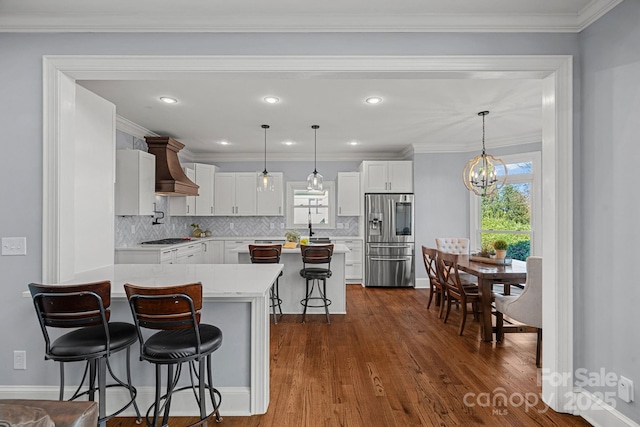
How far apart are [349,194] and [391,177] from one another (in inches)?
36.9

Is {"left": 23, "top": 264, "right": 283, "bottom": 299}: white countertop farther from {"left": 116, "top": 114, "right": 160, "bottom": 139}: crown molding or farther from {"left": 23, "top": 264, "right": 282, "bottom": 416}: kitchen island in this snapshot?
{"left": 116, "top": 114, "right": 160, "bottom": 139}: crown molding

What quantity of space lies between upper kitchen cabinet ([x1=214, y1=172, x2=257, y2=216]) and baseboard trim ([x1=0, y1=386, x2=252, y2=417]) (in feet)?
15.4

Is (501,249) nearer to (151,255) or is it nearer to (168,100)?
(168,100)

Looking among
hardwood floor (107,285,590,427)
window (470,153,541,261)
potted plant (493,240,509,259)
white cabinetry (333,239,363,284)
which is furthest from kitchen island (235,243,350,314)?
window (470,153,541,261)

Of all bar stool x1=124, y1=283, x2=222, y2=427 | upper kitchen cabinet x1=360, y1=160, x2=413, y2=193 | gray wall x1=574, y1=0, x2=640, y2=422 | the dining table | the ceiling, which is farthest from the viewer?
upper kitchen cabinet x1=360, y1=160, x2=413, y2=193

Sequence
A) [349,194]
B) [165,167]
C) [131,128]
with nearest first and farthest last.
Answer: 1. [131,128]
2. [165,167]
3. [349,194]

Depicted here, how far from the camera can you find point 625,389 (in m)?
1.96

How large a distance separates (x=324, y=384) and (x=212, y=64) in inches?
96.7

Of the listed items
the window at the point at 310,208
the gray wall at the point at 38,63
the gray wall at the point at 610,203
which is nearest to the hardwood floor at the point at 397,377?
the gray wall at the point at 610,203

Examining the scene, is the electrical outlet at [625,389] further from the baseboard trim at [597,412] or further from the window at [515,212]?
the window at [515,212]

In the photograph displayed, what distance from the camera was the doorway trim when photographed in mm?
2262

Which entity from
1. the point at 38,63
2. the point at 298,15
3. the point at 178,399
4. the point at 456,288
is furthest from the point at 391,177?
the point at 38,63

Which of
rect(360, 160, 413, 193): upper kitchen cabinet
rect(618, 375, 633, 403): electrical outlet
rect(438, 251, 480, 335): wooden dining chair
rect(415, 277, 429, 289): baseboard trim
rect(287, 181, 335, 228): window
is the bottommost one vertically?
rect(415, 277, 429, 289): baseboard trim

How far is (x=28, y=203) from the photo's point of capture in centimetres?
230
